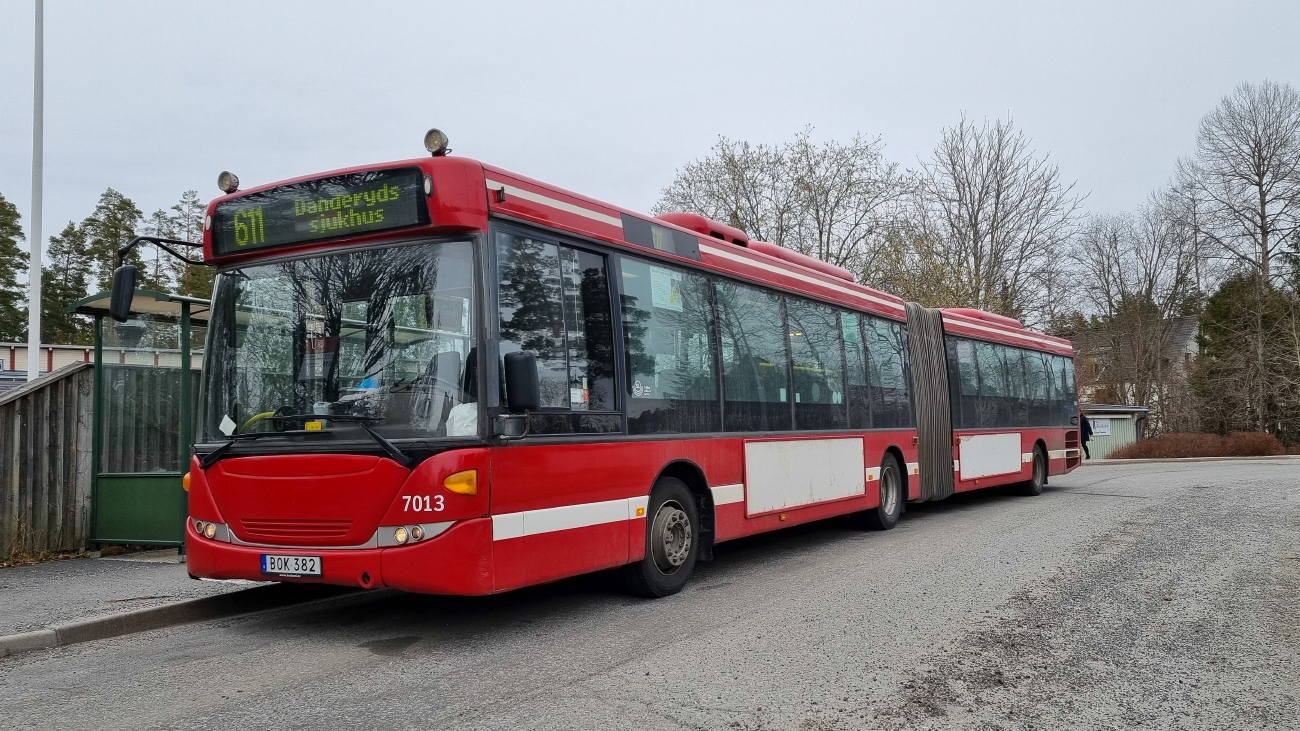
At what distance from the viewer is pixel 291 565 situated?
243 inches

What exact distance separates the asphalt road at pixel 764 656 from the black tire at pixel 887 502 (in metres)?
2.79

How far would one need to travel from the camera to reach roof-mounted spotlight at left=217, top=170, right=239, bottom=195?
7.14 m

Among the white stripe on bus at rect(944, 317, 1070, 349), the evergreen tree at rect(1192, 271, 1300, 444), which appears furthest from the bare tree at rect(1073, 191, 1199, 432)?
the white stripe on bus at rect(944, 317, 1070, 349)

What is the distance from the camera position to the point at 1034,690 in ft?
16.4

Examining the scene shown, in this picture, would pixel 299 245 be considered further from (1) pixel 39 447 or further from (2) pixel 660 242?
(1) pixel 39 447

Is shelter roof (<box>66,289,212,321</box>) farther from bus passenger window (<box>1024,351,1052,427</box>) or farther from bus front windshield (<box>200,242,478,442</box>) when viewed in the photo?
bus passenger window (<box>1024,351,1052,427</box>)

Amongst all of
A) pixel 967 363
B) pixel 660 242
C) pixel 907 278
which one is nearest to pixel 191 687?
pixel 660 242

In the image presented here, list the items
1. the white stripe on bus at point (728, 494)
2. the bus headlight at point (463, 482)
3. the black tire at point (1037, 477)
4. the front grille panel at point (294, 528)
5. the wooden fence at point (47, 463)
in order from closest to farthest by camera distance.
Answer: the bus headlight at point (463, 482), the front grille panel at point (294, 528), the white stripe on bus at point (728, 494), the wooden fence at point (47, 463), the black tire at point (1037, 477)

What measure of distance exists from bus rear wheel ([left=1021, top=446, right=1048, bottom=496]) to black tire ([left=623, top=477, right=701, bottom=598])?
12.1 meters

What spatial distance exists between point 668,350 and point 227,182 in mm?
3649

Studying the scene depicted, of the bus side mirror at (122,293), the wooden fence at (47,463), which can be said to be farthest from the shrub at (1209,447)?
the bus side mirror at (122,293)

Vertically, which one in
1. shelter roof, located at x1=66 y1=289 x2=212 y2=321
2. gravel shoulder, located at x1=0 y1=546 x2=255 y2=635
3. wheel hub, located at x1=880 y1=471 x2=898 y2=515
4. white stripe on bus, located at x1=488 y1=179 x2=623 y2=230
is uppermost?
white stripe on bus, located at x1=488 y1=179 x2=623 y2=230

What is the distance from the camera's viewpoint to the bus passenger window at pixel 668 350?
765 centimetres

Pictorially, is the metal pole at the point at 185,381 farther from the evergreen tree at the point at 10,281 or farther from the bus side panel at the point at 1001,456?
the evergreen tree at the point at 10,281
